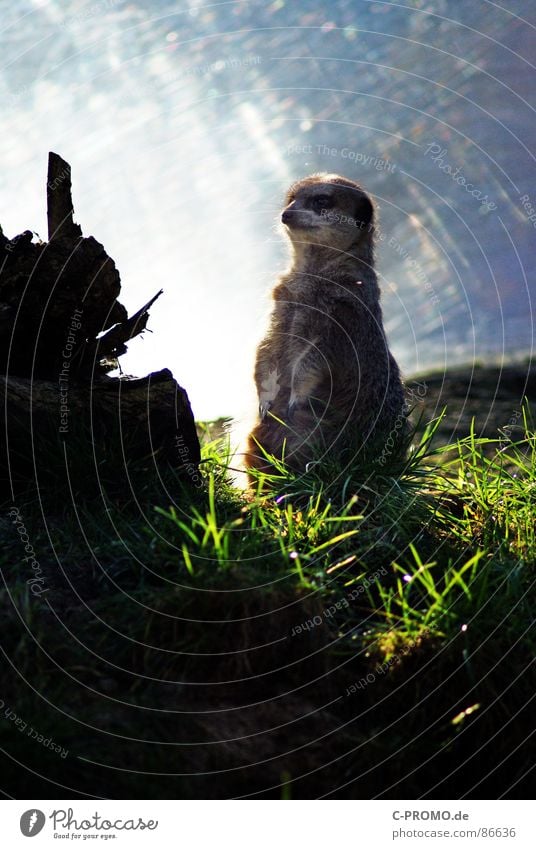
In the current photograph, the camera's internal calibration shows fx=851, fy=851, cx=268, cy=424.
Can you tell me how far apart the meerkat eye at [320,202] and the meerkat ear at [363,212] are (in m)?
0.19

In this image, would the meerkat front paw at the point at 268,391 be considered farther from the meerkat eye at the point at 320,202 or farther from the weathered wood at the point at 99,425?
the meerkat eye at the point at 320,202

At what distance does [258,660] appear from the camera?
2721mm

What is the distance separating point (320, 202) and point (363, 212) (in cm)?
27

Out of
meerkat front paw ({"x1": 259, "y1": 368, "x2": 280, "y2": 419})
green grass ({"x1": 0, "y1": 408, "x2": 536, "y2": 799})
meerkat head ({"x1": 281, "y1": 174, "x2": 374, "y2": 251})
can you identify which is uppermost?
meerkat head ({"x1": 281, "y1": 174, "x2": 374, "y2": 251})

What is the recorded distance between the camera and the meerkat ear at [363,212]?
4.92 meters

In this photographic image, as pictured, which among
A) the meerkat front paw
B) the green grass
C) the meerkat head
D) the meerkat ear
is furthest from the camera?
the meerkat ear

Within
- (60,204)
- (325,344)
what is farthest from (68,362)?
(325,344)

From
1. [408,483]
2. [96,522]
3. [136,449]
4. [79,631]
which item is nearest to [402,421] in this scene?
[408,483]

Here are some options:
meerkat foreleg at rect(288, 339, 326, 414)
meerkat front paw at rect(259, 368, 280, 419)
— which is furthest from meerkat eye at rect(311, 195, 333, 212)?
meerkat front paw at rect(259, 368, 280, 419)

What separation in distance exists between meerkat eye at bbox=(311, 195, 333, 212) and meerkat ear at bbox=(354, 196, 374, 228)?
0.61 feet

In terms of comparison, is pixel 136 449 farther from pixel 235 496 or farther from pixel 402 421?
pixel 402 421

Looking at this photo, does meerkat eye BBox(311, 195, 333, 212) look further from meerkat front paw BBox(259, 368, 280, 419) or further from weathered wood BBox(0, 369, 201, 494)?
weathered wood BBox(0, 369, 201, 494)

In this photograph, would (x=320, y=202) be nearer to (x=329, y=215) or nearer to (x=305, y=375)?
(x=329, y=215)

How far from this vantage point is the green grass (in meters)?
2.39
